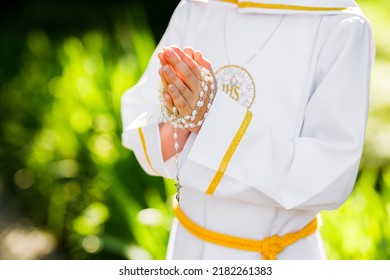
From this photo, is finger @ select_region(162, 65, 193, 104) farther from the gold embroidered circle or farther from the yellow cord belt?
the yellow cord belt

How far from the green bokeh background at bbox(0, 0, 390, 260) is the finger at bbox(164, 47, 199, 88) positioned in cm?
109

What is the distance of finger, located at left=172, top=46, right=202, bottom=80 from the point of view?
1.32 meters

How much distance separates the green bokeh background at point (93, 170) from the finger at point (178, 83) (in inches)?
41.8

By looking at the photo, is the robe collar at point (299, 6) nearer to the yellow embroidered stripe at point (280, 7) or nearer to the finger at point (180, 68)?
the yellow embroidered stripe at point (280, 7)

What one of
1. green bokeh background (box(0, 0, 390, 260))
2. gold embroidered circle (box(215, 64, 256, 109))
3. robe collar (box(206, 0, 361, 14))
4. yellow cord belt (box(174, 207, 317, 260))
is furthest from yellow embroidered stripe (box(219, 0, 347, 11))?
green bokeh background (box(0, 0, 390, 260))

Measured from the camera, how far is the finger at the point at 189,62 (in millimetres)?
1315

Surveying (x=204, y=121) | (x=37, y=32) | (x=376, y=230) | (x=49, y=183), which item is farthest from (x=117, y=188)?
(x=37, y=32)

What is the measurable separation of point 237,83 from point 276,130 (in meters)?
0.15

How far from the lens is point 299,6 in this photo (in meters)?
1.45

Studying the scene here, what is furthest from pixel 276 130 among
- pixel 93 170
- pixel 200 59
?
pixel 93 170

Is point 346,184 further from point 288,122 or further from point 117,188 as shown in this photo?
point 117,188

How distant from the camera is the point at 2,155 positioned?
4023 mm

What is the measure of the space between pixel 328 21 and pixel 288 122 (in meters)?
0.24

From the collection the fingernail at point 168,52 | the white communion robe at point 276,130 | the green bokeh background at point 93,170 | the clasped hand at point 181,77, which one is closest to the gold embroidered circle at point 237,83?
the white communion robe at point 276,130
